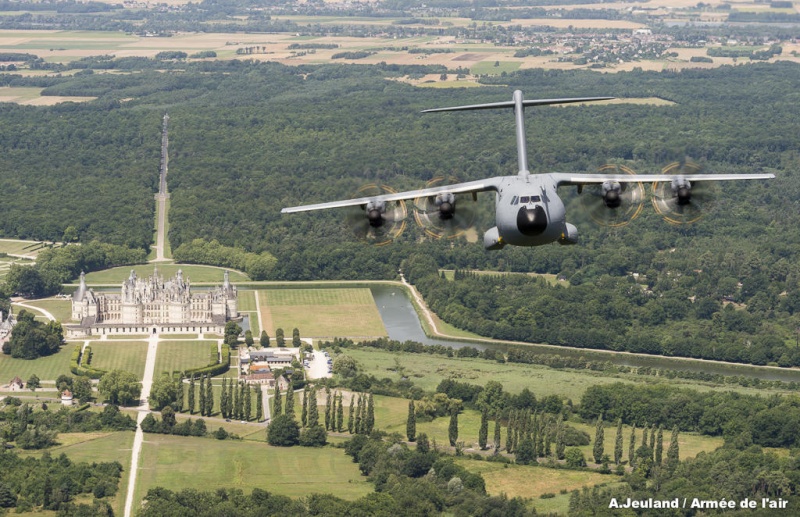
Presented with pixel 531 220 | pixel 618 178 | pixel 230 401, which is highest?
pixel 618 178

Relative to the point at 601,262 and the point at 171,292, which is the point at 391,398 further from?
the point at 601,262

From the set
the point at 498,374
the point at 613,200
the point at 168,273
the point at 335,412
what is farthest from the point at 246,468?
the point at 168,273

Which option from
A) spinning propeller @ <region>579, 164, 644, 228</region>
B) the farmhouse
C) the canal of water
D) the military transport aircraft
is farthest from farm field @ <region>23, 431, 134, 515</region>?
spinning propeller @ <region>579, 164, 644, 228</region>

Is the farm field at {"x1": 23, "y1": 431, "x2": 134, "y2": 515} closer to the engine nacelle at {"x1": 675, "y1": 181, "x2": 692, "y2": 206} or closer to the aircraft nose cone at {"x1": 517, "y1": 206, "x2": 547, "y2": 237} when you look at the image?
the engine nacelle at {"x1": 675, "y1": 181, "x2": 692, "y2": 206}

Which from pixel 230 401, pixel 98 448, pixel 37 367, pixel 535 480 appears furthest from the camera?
pixel 37 367

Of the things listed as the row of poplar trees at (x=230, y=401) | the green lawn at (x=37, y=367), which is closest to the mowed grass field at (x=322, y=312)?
the green lawn at (x=37, y=367)

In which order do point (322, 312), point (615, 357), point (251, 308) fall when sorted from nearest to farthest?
point (615, 357) → point (322, 312) → point (251, 308)

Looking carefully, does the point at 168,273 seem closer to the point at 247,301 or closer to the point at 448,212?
the point at 247,301

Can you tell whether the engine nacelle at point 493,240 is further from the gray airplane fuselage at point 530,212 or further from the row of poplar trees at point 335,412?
the row of poplar trees at point 335,412
